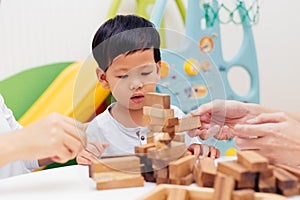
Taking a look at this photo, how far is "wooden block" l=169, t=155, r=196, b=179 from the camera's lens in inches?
22.8

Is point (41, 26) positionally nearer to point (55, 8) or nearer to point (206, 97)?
point (55, 8)

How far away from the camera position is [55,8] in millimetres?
1744

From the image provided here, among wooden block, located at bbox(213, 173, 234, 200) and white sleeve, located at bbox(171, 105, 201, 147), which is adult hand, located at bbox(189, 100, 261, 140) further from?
wooden block, located at bbox(213, 173, 234, 200)

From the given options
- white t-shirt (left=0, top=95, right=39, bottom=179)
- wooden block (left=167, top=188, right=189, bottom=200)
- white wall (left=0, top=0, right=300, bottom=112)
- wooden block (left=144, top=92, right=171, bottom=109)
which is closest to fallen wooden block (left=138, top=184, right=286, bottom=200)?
wooden block (left=167, top=188, right=189, bottom=200)

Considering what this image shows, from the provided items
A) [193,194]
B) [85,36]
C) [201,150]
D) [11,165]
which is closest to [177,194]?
[193,194]

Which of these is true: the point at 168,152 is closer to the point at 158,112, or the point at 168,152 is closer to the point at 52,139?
the point at 158,112

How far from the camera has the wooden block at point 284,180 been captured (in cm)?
54

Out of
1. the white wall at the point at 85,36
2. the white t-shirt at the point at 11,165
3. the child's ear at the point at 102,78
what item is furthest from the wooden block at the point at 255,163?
the white wall at the point at 85,36

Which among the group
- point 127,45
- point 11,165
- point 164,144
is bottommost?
point 11,165

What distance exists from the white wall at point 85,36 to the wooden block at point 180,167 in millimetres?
1205

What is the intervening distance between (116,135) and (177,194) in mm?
127

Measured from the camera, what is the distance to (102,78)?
65 cm

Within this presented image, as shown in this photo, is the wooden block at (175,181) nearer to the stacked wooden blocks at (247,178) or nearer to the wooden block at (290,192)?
the stacked wooden blocks at (247,178)

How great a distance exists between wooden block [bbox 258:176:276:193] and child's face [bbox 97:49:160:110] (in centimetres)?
19
